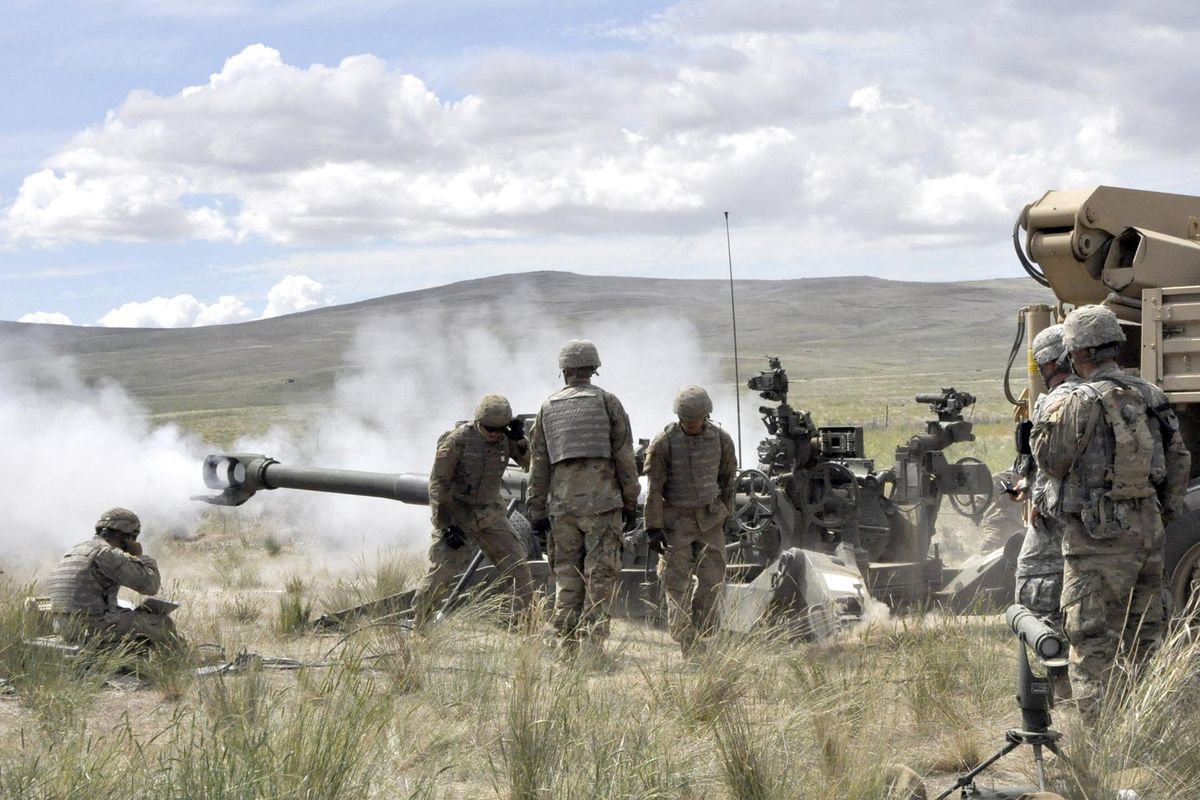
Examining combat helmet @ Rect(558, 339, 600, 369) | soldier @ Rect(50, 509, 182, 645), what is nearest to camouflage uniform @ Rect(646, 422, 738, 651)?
combat helmet @ Rect(558, 339, 600, 369)

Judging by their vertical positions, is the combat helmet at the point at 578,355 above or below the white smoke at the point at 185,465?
above

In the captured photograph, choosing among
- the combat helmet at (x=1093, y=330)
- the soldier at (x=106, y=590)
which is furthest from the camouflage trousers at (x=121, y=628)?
the combat helmet at (x=1093, y=330)

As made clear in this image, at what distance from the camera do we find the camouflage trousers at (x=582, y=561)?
8.08m

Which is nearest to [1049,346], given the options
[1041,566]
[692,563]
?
[1041,566]

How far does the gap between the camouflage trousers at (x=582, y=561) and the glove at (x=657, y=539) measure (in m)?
0.21

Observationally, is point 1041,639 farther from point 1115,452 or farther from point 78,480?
point 78,480

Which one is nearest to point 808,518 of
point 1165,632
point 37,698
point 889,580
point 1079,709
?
point 889,580

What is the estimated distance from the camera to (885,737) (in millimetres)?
4852

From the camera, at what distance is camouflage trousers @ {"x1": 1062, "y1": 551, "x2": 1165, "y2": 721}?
561 cm

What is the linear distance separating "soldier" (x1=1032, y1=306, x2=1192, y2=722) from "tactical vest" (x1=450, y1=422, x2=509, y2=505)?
421 centimetres

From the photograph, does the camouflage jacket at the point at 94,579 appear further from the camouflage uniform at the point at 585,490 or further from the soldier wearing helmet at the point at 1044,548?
the soldier wearing helmet at the point at 1044,548

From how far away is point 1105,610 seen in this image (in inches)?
222

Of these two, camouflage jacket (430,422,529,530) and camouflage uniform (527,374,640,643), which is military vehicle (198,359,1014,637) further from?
camouflage uniform (527,374,640,643)

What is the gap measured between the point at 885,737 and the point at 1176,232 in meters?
4.64
